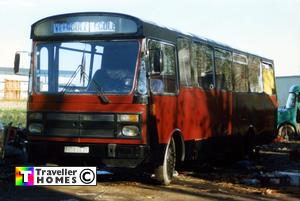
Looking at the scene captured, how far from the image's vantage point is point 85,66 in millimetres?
10945

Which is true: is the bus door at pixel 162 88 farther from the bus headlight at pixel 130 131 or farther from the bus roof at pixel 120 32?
the bus headlight at pixel 130 131

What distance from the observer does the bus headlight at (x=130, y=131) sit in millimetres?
10477

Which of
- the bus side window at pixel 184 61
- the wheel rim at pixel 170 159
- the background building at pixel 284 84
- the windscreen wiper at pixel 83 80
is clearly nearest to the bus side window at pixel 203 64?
the bus side window at pixel 184 61

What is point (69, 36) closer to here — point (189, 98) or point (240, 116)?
point (189, 98)

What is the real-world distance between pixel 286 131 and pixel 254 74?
11.9 m

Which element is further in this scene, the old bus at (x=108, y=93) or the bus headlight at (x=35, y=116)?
the bus headlight at (x=35, y=116)

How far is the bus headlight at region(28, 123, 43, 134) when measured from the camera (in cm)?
1109

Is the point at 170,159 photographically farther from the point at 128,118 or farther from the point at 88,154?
the point at 88,154

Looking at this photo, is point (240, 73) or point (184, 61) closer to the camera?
point (184, 61)

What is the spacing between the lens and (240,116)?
1661 centimetres

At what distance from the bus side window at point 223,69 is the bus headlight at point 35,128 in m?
5.23
